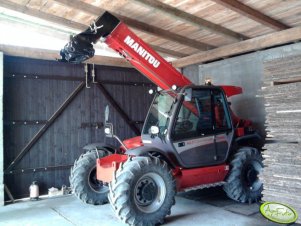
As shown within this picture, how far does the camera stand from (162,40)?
6.49 m

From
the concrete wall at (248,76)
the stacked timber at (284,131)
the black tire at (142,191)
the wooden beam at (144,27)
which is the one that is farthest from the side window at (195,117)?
the concrete wall at (248,76)

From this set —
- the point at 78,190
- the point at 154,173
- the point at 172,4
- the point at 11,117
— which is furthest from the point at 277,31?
the point at 11,117

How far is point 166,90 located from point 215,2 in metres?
1.57

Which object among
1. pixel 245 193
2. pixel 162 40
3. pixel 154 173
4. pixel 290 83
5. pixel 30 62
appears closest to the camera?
pixel 290 83

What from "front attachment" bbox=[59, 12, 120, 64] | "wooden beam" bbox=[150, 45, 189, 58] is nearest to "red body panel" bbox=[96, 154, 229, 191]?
"front attachment" bbox=[59, 12, 120, 64]

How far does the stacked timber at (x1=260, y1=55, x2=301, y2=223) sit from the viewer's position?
3.78 metres

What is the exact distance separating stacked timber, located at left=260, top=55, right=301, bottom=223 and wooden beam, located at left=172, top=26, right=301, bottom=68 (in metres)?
1.58

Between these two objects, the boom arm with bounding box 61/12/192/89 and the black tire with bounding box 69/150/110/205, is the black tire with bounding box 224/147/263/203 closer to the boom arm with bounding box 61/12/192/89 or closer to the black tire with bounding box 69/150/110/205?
the boom arm with bounding box 61/12/192/89

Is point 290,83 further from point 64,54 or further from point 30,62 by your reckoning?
point 30,62

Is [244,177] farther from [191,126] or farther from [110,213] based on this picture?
[110,213]

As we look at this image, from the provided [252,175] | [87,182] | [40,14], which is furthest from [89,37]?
[252,175]

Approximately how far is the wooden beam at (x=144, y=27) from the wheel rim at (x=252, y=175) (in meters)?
2.73

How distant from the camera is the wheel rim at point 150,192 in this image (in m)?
4.25

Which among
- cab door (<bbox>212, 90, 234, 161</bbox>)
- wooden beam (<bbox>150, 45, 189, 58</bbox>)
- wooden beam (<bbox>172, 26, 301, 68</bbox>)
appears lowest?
cab door (<bbox>212, 90, 234, 161</bbox>)
